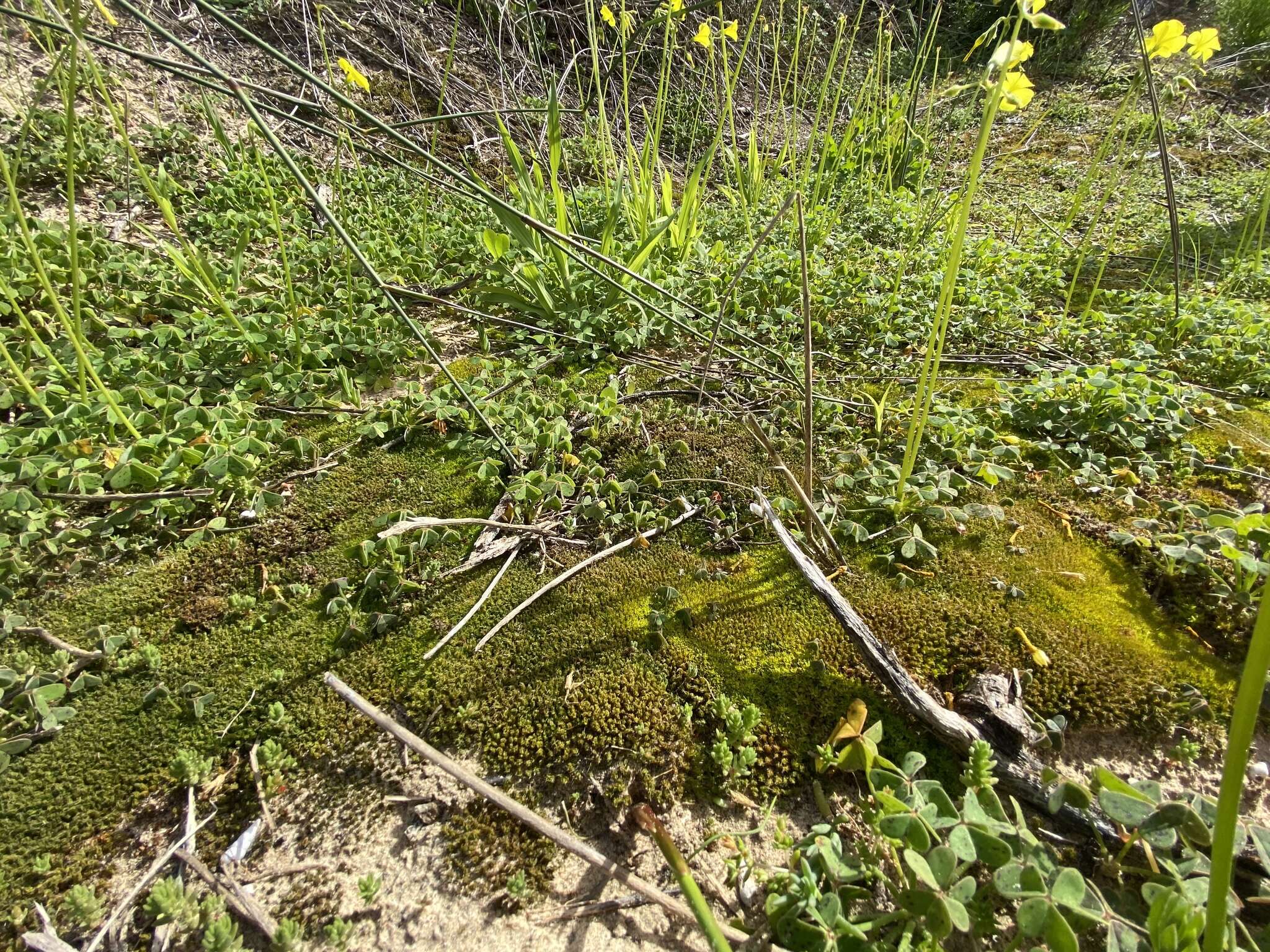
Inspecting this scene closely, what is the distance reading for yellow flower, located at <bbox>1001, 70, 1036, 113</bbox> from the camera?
1.50m

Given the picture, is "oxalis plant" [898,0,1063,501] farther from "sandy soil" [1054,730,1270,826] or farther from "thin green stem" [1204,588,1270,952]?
"thin green stem" [1204,588,1270,952]

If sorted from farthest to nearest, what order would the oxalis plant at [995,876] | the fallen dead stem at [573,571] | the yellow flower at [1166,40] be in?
the yellow flower at [1166,40]
the fallen dead stem at [573,571]
the oxalis plant at [995,876]

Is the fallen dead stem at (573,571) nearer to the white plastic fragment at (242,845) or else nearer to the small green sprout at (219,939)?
the white plastic fragment at (242,845)

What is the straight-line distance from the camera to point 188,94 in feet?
13.4

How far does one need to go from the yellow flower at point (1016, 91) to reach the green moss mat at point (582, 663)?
3.63 ft

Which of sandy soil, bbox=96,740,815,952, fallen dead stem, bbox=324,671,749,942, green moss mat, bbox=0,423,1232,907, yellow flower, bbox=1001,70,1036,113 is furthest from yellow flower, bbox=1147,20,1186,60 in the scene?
fallen dead stem, bbox=324,671,749,942

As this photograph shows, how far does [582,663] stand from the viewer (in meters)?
1.47

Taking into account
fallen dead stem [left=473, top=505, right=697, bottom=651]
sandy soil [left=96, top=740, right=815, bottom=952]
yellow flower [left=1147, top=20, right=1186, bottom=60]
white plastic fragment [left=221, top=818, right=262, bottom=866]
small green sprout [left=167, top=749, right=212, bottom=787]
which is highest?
yellow flower [left=1147, top=20, right=1186, bottom=60]

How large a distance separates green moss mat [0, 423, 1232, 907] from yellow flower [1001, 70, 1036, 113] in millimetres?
1107

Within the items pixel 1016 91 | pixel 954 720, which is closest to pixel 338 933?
pixel 954 720

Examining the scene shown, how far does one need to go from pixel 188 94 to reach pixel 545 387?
388 centimetres

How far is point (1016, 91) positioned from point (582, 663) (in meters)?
1.90

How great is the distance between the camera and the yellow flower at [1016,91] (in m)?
1.50

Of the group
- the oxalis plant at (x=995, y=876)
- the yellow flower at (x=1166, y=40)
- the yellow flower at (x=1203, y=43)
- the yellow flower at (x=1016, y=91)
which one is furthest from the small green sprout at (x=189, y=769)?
the yellow flower at (x=1203, y=43)
